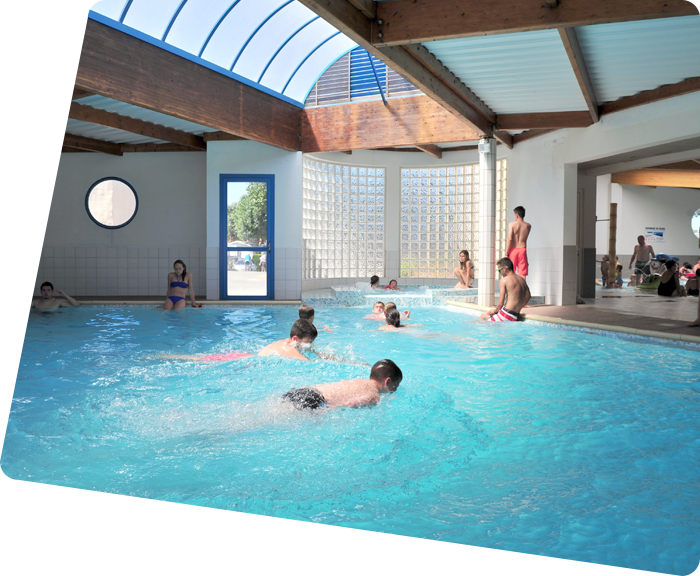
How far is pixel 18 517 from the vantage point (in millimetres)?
2295

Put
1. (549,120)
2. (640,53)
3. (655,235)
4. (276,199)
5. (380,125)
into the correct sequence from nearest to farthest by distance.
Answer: (640,53)
(549,120)
(380,125)
(276,199)
(655,235)

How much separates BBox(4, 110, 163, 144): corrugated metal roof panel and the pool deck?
7.24 m

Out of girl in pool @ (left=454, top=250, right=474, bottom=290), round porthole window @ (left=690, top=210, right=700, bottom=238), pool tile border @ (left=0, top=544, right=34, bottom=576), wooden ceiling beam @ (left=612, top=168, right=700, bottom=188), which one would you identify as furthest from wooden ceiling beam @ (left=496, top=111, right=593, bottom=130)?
round porthole window @ (left=690, top=210, right=700, bottom=238)

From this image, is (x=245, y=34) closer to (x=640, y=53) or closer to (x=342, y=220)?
(x=640, y=53)

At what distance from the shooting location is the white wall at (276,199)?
1077cm

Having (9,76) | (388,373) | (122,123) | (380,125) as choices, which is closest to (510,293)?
(380,125)

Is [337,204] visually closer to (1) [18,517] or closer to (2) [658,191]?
(1) [18,517]

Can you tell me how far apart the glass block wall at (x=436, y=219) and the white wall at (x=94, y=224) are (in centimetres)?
509

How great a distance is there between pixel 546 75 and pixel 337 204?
6.83 m

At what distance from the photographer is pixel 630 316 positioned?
8.12 meters

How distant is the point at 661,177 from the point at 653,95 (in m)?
10.4

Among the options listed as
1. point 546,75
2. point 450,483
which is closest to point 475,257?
point 546,75

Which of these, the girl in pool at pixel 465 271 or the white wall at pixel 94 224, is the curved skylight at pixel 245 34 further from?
the girl in pool at pixel 465 271

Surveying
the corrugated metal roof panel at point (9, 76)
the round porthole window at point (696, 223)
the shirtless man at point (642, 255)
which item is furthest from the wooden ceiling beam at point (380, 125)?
the round porthole window at point (696, 223)
